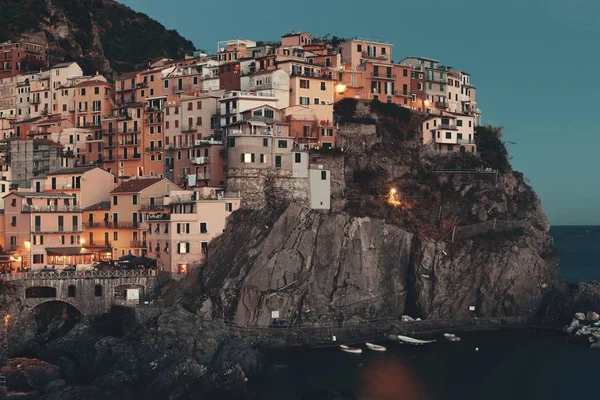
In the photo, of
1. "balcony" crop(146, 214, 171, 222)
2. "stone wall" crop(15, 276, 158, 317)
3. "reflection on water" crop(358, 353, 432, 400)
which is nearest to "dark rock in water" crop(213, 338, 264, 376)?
"reflection on water" crop(358, 353, 432, 400)

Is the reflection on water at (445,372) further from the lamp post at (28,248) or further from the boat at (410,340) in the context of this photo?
the lamp post at (28,248)

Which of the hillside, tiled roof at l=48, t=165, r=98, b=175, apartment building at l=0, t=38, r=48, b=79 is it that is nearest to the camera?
tiled roof at l=48, t=165, r=98, b=175

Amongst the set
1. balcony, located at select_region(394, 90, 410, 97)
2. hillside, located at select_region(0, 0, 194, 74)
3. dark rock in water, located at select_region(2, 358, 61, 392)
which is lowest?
dark rock in water, located at select_region(2, 358, 61, 392)

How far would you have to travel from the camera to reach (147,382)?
74.6 metres

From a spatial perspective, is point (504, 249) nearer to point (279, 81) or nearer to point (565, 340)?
point (565, 340)

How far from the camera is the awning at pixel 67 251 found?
94062 millimetres

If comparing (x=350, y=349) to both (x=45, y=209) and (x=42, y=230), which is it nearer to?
(x=42, y=230)

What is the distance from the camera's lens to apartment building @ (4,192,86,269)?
310ft

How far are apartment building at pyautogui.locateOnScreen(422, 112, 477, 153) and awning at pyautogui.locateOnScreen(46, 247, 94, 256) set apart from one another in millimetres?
36837

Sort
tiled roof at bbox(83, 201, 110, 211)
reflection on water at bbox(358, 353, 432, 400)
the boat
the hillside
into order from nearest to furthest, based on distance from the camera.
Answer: reflection on water at bbox(358, 353, 432, 400) → the boat → tiled roof at bbox(83, 201, 110, 211) → the hillside

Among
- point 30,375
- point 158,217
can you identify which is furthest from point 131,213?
point 30,375

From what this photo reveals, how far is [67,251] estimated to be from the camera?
94438mm

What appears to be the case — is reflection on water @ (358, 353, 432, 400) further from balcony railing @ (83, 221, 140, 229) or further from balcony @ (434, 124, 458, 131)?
balcony @ (434, 124, 458, 131)

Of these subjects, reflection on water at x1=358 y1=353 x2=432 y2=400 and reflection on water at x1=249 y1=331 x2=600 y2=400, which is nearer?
reflection on water at x1=358 y1=353 x2=432 y2=400
